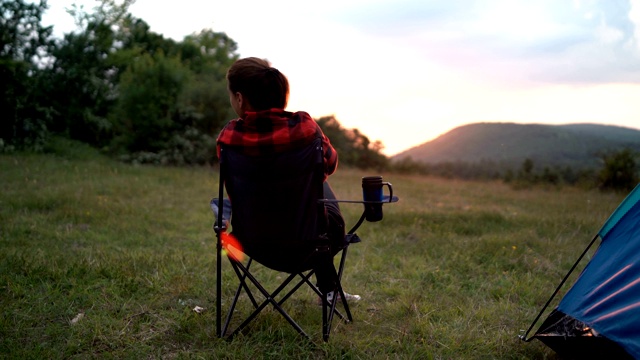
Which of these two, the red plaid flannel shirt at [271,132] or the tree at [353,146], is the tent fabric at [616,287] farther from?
the tree at [353,146]

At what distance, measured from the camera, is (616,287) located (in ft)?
8.61

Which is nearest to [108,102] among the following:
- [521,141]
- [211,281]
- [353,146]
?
[353,146]

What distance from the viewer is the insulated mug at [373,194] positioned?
2676mm

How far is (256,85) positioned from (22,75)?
14.1m

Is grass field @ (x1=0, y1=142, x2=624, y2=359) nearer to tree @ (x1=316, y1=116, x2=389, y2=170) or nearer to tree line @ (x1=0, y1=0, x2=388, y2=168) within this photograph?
tree line @ (x1=0, y1=0, x2=388, y2=168)

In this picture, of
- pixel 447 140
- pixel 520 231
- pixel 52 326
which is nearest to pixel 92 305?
pixel 52 326

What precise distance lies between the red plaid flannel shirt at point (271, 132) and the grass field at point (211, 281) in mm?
1076

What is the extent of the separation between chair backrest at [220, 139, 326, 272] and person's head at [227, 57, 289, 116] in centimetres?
27

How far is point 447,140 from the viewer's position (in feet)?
96.4

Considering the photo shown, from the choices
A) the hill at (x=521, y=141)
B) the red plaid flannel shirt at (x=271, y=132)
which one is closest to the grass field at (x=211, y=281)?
the red plaid flannel shirt at (x=271, y=132)

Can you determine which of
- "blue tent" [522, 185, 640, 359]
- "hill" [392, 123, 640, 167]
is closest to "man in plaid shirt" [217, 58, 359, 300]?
"blue tent" [522, 185, 640, 359]

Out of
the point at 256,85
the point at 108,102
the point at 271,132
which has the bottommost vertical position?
the point at 271,132

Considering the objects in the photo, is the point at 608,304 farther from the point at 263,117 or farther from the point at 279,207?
the point at 263,117

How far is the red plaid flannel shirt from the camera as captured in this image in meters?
2.49
